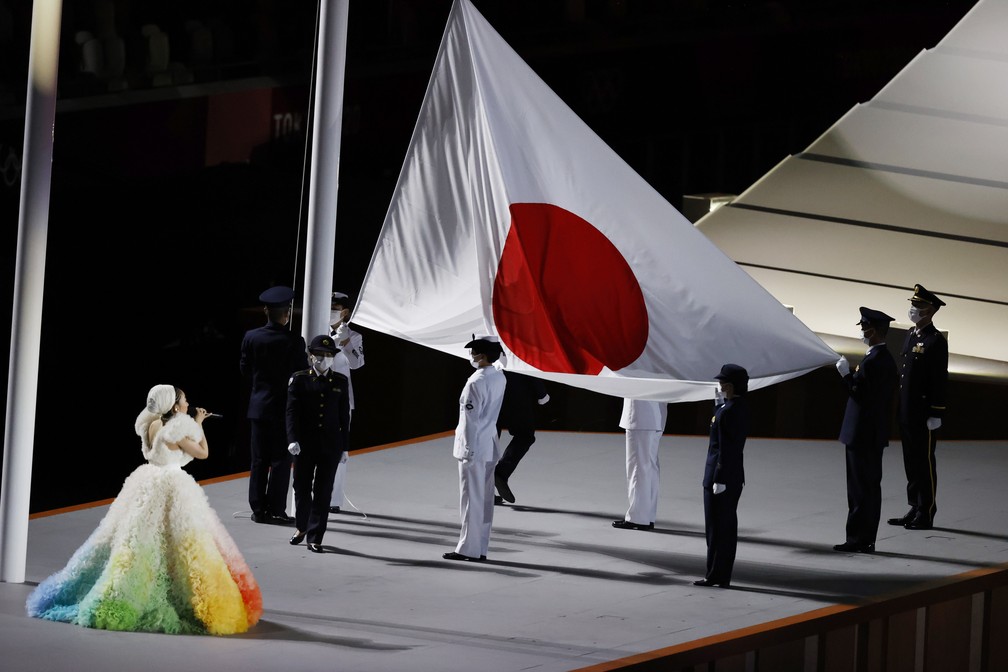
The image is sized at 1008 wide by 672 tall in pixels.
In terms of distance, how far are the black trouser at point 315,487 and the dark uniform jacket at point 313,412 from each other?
2.1 inches

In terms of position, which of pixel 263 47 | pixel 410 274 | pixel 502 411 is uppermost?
pixel 263 47

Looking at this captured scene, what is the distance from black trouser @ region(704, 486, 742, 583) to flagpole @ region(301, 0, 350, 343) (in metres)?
3.00

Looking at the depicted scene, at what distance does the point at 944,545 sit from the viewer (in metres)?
10.6

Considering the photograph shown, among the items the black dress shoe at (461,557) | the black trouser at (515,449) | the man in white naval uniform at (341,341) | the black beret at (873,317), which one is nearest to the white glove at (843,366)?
the black beret at (873,317)

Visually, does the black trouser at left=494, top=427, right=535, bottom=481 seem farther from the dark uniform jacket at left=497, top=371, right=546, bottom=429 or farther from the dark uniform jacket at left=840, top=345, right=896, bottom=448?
the dark uniform jacket at left=840, top=345, right=896, bottom=448

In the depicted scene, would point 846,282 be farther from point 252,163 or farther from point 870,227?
point 252,163

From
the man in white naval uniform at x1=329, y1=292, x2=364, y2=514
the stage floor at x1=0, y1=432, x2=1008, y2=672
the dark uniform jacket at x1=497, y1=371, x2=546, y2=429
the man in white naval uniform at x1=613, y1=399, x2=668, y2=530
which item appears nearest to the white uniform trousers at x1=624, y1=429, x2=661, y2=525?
the man in white naval uniform at x1=613, y1=399, x2=668, y2=530

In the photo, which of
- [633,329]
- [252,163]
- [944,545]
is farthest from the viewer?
[252,163]

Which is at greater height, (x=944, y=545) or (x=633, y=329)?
(x=633, y=329)

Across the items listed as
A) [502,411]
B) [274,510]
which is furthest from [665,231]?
[274,510]

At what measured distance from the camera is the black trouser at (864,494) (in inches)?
406

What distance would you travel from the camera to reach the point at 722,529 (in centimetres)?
923

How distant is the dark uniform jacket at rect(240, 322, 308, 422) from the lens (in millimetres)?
10742

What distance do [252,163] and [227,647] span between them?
12.6 m
